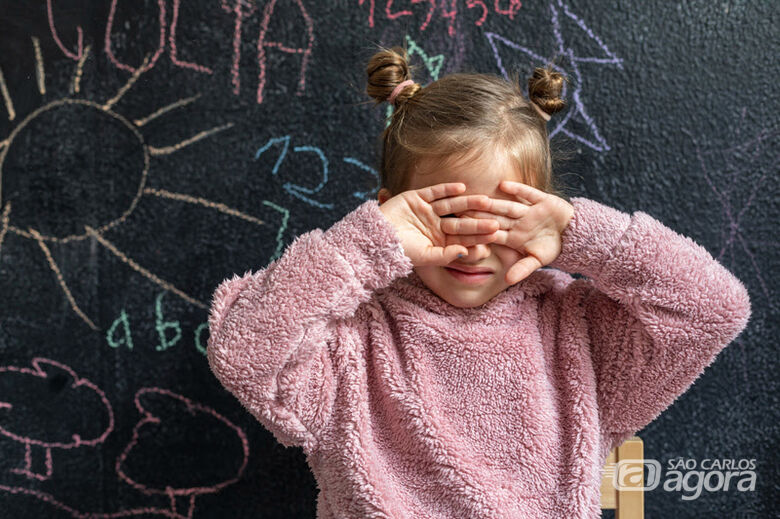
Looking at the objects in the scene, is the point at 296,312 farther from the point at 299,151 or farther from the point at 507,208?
the point at 299,151

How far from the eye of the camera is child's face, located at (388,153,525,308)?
76 centimetres

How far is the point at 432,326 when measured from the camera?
80 centimetres

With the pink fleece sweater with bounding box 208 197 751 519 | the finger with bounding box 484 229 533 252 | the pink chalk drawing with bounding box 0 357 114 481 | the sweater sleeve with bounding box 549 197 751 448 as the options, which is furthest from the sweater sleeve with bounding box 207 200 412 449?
the pink chalk drawing with bounding box 0 357 114 481

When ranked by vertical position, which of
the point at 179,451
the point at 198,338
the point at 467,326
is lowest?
the point at 179,451

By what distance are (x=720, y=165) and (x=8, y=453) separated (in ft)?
3.98

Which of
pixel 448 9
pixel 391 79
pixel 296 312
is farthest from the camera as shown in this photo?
pixel 448 9

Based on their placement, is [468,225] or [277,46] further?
[277,46]

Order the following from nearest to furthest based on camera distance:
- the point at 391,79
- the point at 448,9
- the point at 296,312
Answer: the point at 296,312 → the point at 391,79 → the point at 448,9

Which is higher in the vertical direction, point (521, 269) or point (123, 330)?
point (521, 269)

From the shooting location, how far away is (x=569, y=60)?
3.35ft

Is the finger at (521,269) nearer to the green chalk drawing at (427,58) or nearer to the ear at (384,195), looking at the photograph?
the ear at (384,195)

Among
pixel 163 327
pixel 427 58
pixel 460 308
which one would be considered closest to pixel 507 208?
pixel 460 308

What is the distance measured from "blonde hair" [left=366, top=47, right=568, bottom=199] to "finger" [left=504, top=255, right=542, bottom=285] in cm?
10

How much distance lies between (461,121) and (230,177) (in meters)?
0.42
